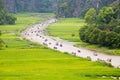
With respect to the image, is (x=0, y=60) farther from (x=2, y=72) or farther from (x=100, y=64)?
(x=100, y=64)

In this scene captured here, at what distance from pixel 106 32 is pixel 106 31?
94.8 inches

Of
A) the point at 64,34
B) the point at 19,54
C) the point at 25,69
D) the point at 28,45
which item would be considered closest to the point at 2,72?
the point at 25,69

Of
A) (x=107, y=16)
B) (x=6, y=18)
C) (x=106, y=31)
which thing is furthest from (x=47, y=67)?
(x=6, y=18)

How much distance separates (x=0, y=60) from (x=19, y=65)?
6.65m

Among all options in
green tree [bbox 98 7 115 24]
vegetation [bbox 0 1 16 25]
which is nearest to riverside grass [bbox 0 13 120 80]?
green tree [bbox 98 7 115 24]

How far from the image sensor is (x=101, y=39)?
104 meters

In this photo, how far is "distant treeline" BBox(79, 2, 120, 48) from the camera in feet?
332

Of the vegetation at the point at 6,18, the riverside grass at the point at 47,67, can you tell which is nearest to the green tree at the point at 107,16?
the riverside grass at the point at 47,67

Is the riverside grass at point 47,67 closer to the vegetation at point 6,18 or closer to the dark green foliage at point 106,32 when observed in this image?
the dark green foliage at point 106,32

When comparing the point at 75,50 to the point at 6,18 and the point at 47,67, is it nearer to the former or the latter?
the point at 47,67

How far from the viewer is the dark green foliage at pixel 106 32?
332 feet

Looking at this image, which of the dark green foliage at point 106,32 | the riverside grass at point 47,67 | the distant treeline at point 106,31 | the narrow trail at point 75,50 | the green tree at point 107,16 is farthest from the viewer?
the green tree at point 107,16

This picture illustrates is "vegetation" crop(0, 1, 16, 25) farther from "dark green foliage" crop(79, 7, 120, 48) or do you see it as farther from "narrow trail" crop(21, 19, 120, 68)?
"dark green foliage" crop(79, 7, 120, 48)

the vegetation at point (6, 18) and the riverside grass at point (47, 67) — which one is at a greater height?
the vegetation at point (6, 18)
